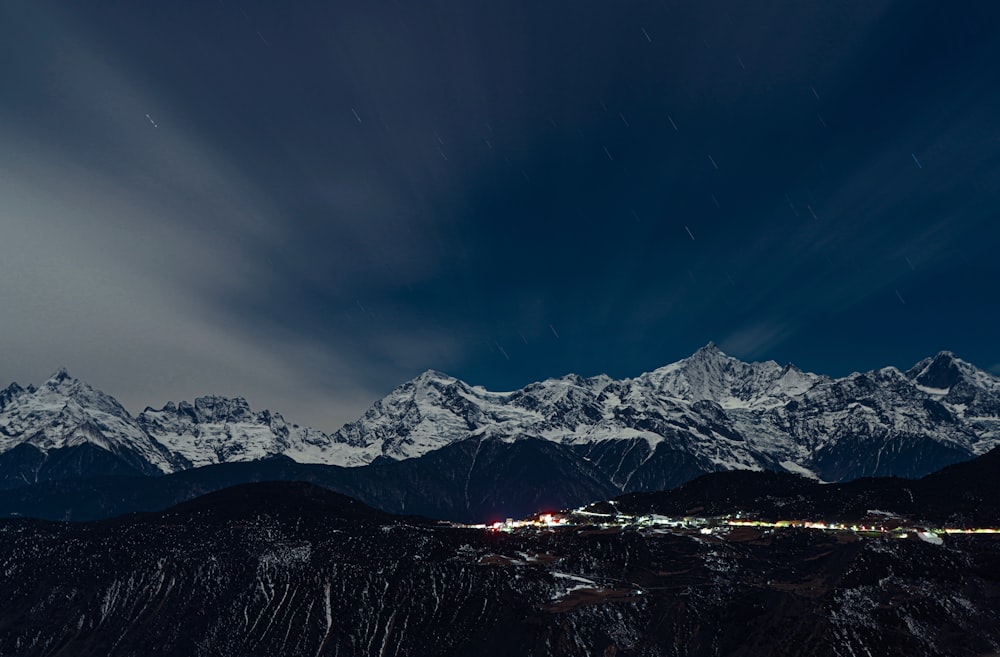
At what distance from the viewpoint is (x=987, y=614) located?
195125 millimetres

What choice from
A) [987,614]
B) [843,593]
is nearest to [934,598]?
[987,614]

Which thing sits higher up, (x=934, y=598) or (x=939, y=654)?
(x=934, y=598)

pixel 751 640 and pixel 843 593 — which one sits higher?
pixel 843 593

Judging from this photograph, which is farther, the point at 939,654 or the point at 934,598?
the point at 934,598

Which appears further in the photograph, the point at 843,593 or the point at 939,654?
the point at 843,593

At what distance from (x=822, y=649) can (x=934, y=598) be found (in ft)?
156

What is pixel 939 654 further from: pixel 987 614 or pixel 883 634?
pixel 987 614

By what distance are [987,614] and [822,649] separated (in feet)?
186

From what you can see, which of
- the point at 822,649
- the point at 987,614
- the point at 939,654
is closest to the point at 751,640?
the point at 822,649

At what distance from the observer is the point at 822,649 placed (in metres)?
178

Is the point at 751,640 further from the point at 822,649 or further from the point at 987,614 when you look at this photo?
the point at 987,614

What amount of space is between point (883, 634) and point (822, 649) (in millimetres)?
17837

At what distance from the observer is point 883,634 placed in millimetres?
181250

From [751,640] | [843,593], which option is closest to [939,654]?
[843,593]
